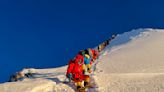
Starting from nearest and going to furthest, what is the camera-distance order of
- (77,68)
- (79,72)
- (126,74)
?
(79,72) → (77,68) → (126,74)

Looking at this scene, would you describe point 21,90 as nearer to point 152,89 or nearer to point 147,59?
point 152,89

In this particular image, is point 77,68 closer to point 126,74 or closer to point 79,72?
point 79,72

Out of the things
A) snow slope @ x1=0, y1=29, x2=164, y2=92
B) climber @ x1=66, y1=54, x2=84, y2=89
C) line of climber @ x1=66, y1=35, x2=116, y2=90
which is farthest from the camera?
climber @ x1=66, y1=54, x2=84, y2=89

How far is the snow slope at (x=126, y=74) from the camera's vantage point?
1977 centimetres

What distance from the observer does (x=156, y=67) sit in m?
25.5

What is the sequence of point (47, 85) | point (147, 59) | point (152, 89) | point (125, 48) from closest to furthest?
point (152, 89) → point (47, 85) → point (147, 59) → point (125, 48)

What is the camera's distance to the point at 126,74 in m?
22.4

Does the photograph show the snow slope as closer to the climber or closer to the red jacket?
the climber

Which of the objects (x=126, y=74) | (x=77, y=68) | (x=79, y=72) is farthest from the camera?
(x=126, y=74)

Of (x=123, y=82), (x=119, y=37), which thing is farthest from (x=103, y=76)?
(x=119, y=37)

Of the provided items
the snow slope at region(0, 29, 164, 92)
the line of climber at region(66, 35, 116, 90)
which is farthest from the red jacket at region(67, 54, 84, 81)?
the snow slope at region(0, 29, 164, 92)

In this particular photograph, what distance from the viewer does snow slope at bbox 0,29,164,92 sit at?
1977 centimetres

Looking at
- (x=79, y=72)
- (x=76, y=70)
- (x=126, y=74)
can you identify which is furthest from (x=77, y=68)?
(x=126, y=74)

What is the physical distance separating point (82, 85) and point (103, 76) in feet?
6.45
